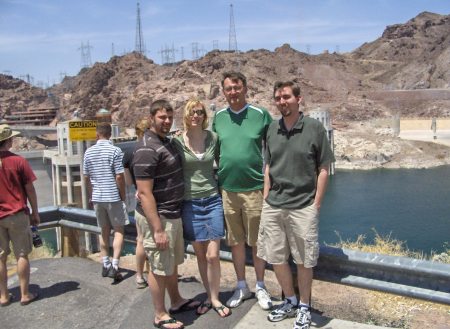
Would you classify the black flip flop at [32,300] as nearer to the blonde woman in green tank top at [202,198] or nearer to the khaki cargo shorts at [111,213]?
the khaki cargo shorts at [111,213]

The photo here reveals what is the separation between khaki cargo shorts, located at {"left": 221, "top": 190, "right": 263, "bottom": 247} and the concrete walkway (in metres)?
0.64

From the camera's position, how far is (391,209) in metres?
44.1

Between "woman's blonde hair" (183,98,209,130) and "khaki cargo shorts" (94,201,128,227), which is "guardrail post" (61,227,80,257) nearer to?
"khaki cargo shorts" (94,201,128,227)

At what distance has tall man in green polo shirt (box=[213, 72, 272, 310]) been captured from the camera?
4680 millimetres

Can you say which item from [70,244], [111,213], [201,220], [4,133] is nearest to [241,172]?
[201,220]

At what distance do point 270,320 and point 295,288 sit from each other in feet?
1.52

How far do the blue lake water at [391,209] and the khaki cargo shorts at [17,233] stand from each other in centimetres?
1937

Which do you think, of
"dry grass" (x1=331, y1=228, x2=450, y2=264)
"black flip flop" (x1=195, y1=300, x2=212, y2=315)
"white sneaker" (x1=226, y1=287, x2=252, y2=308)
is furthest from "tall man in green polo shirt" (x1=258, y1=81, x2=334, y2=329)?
"dry grass" (x1=331, y1=228, x2=450, y2=264)

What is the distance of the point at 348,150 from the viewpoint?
83.4 metres

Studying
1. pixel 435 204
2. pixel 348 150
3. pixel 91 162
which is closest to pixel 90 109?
pixel 348 150

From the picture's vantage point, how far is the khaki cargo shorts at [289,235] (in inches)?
168

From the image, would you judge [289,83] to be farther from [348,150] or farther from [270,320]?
[348,150]

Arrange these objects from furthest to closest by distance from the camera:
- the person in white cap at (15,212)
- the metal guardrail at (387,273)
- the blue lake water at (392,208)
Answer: the blue lake water at (392,208) < the person in white cap at (15,212) < the metal guardrail at (387,273)

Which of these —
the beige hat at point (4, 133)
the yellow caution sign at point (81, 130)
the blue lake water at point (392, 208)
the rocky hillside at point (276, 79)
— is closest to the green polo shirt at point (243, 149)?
the beige hat at point (4, 133)
